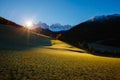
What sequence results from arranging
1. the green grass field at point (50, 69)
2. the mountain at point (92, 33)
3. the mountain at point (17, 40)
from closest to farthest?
the green grass field at point (50, 69)
the mountain at point (17, 40)
the mountain at point (92, 33)

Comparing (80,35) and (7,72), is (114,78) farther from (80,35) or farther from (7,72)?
(80,35)

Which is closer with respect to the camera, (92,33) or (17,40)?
(17,40)

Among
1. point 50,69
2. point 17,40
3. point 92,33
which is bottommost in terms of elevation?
point 50,69

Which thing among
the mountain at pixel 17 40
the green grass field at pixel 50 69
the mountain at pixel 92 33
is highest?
the mountain at pixel 92 33

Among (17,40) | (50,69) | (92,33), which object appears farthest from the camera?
(92,33)

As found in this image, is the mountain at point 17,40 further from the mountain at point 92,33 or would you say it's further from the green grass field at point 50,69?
the mountain at point 92,33

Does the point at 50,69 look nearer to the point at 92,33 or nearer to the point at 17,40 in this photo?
the point at 17,40

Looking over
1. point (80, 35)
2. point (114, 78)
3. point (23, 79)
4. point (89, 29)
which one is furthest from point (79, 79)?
point (89, 29)

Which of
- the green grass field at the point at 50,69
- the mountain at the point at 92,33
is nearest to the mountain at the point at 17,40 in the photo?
the green grass field at the point at 50,69

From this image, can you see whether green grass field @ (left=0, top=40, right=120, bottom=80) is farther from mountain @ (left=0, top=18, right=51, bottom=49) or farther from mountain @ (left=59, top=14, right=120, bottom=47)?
mountain @ (left=59, top=14, right=120, bottom=47)

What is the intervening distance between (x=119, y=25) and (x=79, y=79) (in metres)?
154

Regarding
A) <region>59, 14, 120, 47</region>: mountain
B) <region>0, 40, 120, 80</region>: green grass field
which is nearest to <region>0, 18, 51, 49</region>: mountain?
<region>0, 40, 120, 80</region>: green grass field

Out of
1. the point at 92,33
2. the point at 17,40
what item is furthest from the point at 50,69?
the point at 92,33

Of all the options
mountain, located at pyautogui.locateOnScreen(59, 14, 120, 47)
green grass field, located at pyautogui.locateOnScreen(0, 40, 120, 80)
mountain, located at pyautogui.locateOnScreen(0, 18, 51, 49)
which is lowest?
green grass field, located at pyautogui.locateOnScreen(0, 40, 120, 80)
